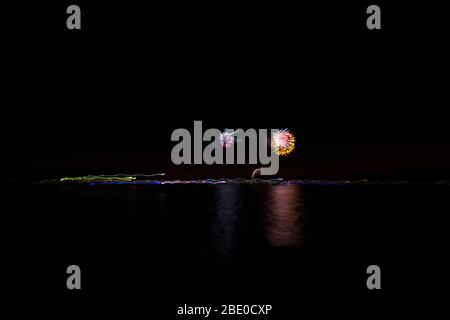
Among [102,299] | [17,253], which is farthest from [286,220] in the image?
[102,299]

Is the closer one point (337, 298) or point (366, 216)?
point (337, 298)

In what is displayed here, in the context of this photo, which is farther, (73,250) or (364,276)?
(73,250)

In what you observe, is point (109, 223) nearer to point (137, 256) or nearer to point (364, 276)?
point (137, 256)

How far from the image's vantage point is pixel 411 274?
39.4 ft

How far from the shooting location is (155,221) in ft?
79.9

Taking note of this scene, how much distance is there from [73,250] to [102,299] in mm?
6623

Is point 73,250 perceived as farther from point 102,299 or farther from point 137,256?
point 102,299

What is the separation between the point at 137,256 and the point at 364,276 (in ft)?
23.8

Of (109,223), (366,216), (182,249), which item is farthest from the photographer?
(366,216)
